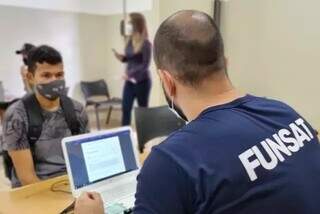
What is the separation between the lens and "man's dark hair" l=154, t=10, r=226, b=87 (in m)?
0.87

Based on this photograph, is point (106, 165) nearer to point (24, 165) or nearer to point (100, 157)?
point (100, 157)

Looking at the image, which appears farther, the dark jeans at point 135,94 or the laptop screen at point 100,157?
the dark jeans at point 135,94

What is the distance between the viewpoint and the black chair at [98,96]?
4.92 metres

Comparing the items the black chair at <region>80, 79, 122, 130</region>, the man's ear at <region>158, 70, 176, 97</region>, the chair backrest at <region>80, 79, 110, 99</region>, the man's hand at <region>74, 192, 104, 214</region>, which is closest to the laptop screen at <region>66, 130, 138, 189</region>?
the man's hand at <region>74, 192, 104, 214</region>

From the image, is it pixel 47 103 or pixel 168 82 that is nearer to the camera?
pixel 168 82

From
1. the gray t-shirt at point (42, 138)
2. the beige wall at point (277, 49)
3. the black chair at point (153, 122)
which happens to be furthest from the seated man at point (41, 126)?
the beige wall at point (277, 49)

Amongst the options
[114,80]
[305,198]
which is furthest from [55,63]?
[114,80]

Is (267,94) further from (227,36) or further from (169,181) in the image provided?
(169,181)

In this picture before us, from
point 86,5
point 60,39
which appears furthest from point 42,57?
point 86,5

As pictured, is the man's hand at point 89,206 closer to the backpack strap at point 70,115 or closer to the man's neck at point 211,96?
the man's neck at point 211,96

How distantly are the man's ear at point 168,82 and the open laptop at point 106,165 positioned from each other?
0.53 meters

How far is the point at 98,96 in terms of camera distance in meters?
5.07

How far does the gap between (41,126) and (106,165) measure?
0.46 meters

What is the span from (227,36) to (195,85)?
1773 mm
